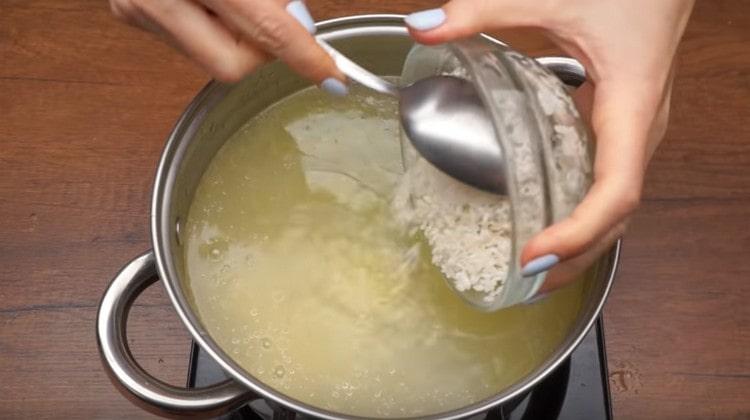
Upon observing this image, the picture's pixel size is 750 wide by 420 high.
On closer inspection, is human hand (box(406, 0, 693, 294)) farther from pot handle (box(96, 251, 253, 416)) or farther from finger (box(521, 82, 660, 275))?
pot handle (box(96, 251, 253, 416))

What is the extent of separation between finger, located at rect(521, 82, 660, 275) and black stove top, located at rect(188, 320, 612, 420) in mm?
247

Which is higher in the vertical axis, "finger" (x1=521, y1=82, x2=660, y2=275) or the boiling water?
"finger" (x1=521, y1=82, x2=660, y2=275)

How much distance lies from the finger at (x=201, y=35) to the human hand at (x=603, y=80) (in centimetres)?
13

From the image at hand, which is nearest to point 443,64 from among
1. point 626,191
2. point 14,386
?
point 626,191

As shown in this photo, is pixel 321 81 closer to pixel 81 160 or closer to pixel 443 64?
pixel 443 64

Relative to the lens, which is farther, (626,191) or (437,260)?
(437,260)

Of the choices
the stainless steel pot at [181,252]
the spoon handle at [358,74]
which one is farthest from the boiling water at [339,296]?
the spoon handle at [358,74]

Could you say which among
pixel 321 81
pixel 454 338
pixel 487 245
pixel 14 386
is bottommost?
pixel 14 386

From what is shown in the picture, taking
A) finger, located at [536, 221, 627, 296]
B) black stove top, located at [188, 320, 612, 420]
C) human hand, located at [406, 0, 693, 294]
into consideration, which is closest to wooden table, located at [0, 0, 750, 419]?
black stove top, located at [188, 320, 612, 420]

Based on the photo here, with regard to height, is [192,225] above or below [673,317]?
above

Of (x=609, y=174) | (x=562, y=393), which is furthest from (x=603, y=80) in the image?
(x=562, y=393)

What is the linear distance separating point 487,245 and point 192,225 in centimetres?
29

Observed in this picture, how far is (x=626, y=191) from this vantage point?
1.73 ft

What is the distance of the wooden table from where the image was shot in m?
0.79
